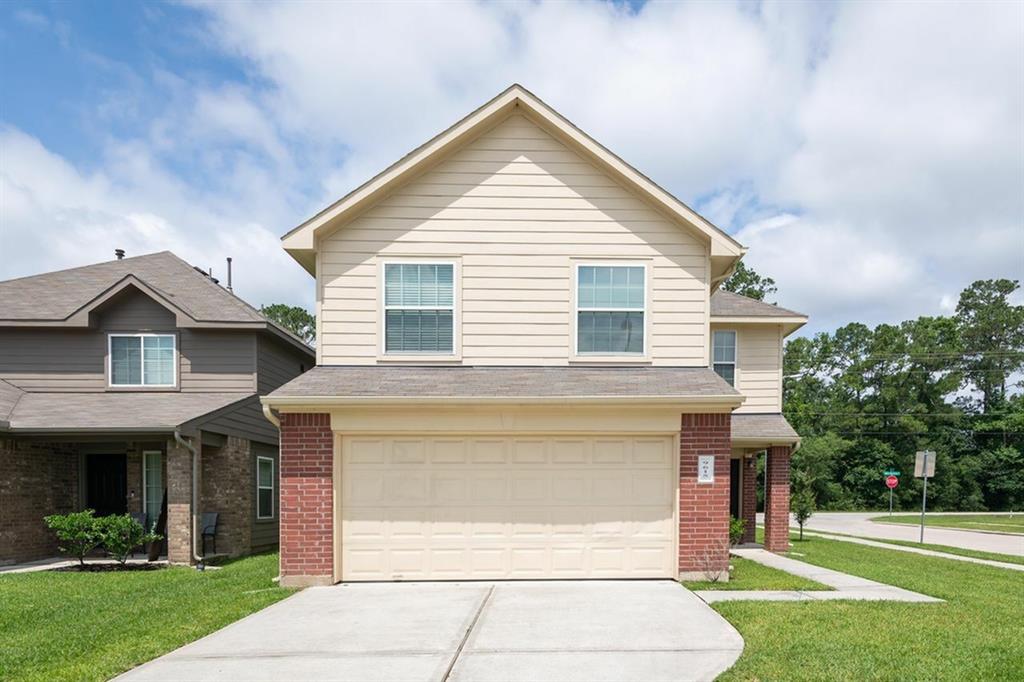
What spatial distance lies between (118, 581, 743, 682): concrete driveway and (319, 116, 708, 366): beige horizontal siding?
12.1ft

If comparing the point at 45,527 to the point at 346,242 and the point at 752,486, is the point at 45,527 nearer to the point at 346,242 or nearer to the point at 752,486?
the point at 346,242

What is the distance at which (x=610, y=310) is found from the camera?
1047 cm

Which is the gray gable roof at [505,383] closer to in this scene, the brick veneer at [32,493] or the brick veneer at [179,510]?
the brick veneer at [179,510]

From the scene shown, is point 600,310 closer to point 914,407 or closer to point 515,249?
point 515,249

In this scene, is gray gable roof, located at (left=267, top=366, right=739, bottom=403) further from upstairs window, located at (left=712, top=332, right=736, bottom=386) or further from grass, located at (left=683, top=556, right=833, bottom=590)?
upstairs window, located at (left=712, top=332, right=736, bottom=386)

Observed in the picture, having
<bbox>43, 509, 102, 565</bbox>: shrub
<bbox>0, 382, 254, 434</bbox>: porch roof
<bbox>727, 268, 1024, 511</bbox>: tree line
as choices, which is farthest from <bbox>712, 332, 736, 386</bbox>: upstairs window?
<bbox>727, 268, 1024, 511</bbox>: tree line

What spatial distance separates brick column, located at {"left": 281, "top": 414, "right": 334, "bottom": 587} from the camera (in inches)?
370

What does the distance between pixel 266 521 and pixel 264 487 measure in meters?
0.81

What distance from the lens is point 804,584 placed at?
960 centimetres

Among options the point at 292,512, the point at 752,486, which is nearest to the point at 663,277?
the point at 292,512

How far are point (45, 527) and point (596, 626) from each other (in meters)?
12.7

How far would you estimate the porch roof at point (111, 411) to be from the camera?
12344mm

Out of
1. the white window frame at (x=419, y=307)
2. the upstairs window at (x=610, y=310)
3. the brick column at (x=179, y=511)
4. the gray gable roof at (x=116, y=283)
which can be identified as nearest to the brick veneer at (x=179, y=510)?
the brick column at (x=179, y=511)

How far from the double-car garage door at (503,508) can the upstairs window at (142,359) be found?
697 cm
